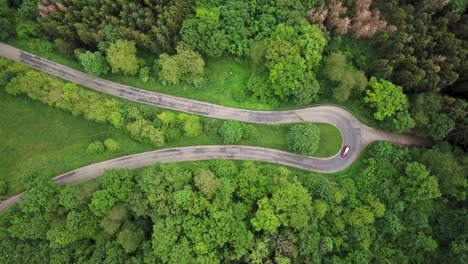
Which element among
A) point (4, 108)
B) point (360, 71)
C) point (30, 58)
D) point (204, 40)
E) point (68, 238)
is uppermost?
point (360, 71)

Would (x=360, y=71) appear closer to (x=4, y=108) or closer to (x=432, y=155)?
(x=432, y=155)

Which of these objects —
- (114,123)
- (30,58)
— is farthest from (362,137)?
(30,58)

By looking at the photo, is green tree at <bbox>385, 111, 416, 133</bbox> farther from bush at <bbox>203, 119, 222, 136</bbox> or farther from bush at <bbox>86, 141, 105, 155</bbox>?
bush at <bbox>86, 141, 105, 155</bbox>

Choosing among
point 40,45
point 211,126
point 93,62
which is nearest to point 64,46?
point 40,45

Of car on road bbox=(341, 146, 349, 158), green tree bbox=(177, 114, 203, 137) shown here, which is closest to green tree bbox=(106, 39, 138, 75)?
green tree bbox=(177, 114, 203, 137)

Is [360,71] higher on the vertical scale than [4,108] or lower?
higher

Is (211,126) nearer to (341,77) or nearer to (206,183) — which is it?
(206,183)

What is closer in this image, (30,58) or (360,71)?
(360,71)
